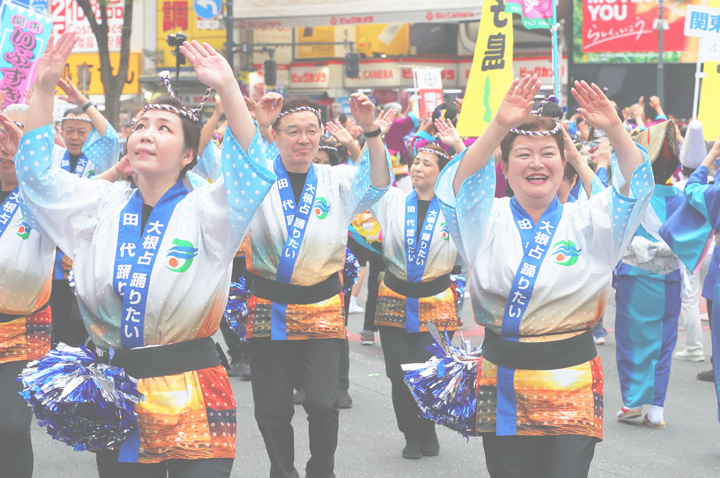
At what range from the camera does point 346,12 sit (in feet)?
75.0

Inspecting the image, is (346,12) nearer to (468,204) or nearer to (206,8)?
(206,8)

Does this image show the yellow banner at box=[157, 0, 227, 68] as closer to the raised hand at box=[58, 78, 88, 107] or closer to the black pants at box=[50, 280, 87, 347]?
the black pants at box=[50, 280, 87, 347]

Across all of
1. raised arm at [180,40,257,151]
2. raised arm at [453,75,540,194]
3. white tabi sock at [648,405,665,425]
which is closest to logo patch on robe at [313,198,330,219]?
raised arm at [453,75,540,194]

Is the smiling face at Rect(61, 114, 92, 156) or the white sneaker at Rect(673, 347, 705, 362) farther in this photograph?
the white sneaker at Rect(673, 347, 705, 362)

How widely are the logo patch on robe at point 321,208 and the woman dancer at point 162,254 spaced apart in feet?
4.65

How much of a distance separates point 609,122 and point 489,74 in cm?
475

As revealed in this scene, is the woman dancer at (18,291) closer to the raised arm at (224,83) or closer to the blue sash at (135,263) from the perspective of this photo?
the blue sash at (135,263)

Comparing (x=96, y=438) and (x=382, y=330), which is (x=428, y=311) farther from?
(x=96, y=438)

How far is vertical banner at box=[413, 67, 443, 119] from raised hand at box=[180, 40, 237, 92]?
1009cm

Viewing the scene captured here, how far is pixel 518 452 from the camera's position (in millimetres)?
3037

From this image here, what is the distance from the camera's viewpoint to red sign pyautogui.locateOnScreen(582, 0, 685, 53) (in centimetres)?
2569

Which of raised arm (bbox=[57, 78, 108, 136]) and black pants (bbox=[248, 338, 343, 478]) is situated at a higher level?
raised arm (bbox=[57, 78, 108, 136])

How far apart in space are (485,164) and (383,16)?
66.5 ft

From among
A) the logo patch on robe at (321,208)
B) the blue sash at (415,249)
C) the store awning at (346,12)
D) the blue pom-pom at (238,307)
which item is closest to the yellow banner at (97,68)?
the store awning at (346,12)
